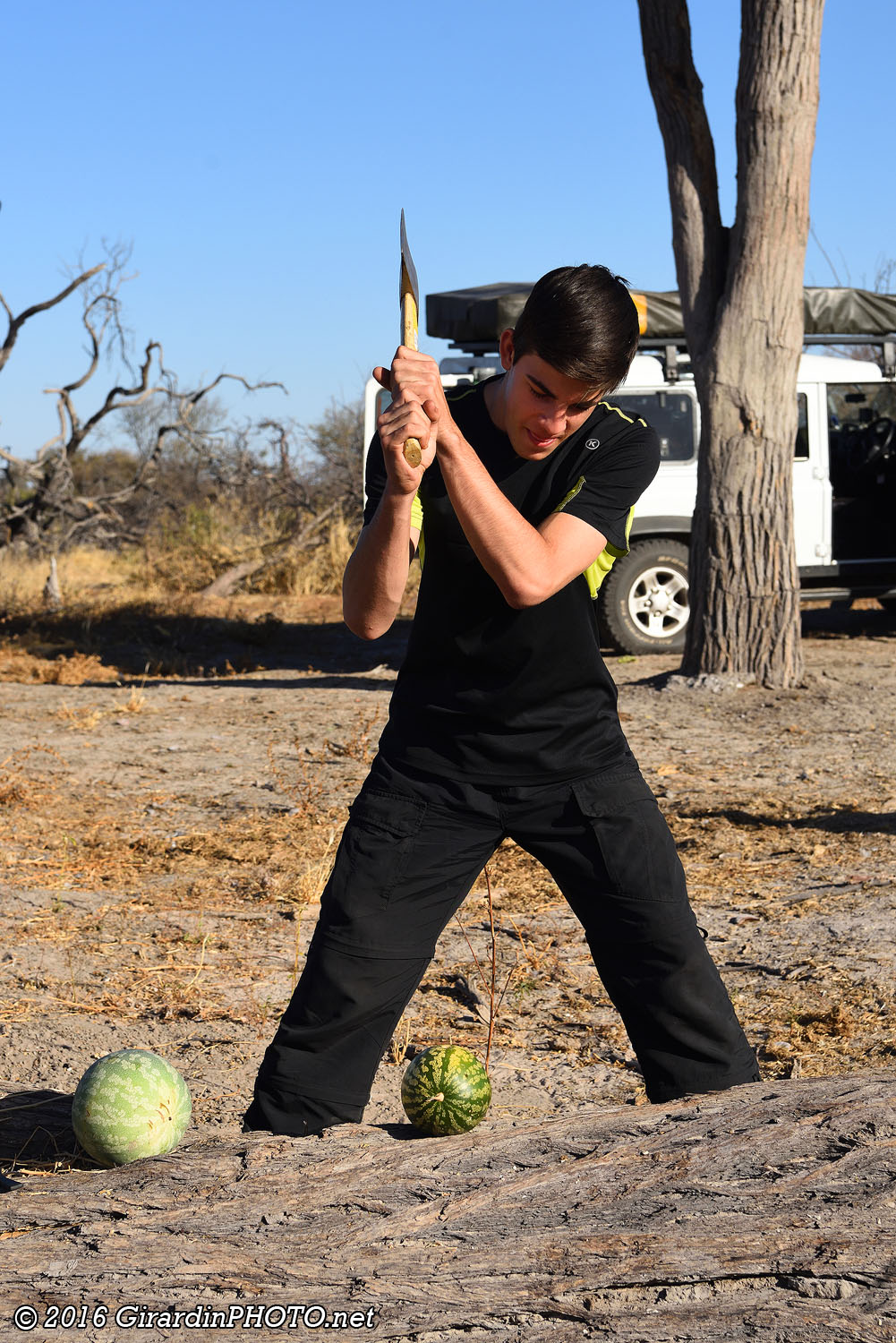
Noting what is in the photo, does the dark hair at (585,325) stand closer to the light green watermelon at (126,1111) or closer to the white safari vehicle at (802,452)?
the light green watermelon at (126,1111)

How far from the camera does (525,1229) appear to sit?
2305 millimetres

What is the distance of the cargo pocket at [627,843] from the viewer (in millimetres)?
2791

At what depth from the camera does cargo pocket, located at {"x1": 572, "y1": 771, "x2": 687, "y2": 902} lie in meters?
2.79

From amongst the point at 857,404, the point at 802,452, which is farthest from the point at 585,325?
the point at 857,404

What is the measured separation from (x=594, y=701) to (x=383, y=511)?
688mm

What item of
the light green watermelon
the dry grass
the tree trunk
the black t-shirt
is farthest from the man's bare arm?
the tree trunk

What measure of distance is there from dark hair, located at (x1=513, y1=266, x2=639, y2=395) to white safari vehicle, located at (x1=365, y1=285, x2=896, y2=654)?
28.3 ft

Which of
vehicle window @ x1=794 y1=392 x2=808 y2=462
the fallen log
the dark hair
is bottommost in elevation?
the fallen log

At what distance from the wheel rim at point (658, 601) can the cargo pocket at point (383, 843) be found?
29.4ft

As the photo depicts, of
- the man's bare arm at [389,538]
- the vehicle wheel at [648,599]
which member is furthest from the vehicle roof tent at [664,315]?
the man's bare arm at [389,538]

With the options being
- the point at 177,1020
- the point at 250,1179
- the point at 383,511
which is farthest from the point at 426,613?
the point at 177,1020

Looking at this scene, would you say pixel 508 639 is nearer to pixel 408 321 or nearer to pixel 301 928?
pixel 408 321

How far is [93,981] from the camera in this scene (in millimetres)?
4797

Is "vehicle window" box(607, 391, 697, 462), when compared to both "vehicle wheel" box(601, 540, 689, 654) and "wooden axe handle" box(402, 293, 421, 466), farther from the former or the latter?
"wooden axe handle" box(402, 293, 421, 466)
